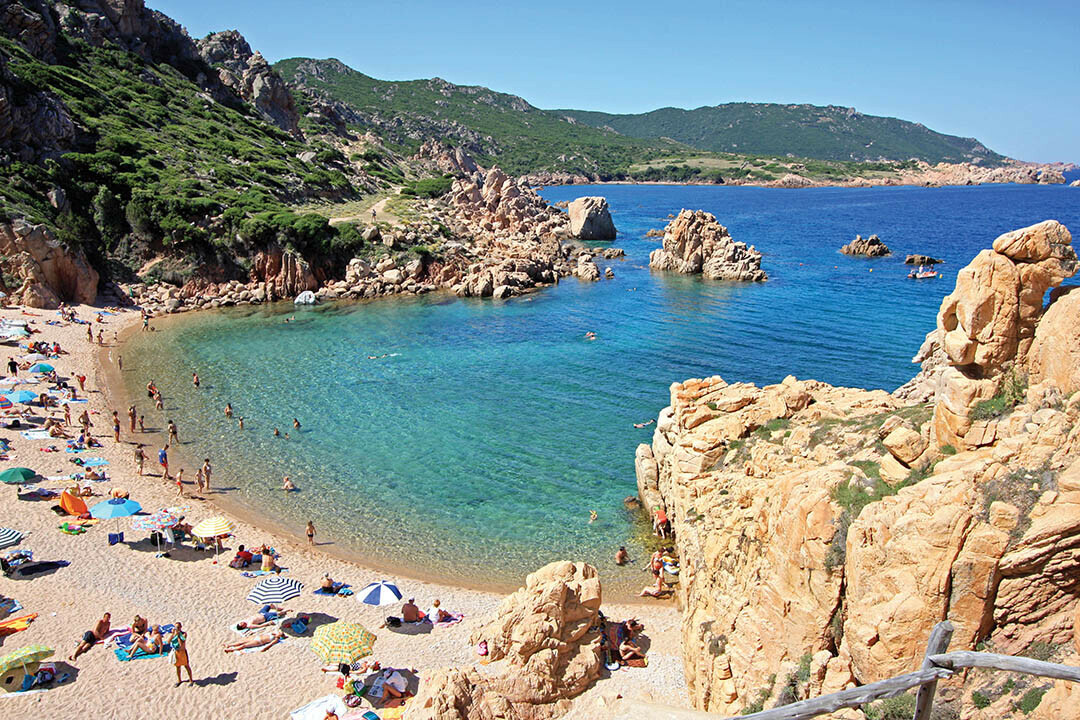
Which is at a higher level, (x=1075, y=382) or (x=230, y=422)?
(x=1075, y=382)

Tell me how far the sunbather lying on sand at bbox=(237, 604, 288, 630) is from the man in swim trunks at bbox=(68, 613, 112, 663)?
11.0 feet

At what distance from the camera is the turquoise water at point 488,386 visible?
86.6ft

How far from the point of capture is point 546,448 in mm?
32406

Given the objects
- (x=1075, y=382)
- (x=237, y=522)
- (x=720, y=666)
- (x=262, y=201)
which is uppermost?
(x=262, y=201)

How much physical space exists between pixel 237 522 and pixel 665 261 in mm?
64135

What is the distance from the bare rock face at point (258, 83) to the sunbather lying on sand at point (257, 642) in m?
113

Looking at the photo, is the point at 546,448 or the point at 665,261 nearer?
the point at 546,448

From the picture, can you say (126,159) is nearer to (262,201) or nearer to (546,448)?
(262,201)

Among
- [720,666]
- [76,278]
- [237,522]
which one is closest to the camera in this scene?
[720,666]

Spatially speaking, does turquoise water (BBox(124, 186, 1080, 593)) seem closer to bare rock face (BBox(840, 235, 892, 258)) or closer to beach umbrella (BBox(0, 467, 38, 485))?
beach umbrella (BBox(0, 467, 38, 485))

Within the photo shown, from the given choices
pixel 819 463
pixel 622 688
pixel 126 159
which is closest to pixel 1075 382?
pixel 819 463

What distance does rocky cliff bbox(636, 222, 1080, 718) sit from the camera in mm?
9898

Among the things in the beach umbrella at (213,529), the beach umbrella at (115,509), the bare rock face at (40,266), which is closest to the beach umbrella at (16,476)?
the beach umbrella at (115,509)

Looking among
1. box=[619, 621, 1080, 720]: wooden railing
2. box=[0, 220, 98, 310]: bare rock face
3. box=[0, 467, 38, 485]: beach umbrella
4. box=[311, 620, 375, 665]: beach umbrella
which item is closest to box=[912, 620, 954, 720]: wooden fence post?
box=[619, 621, 1080, 720]: wooden railing
